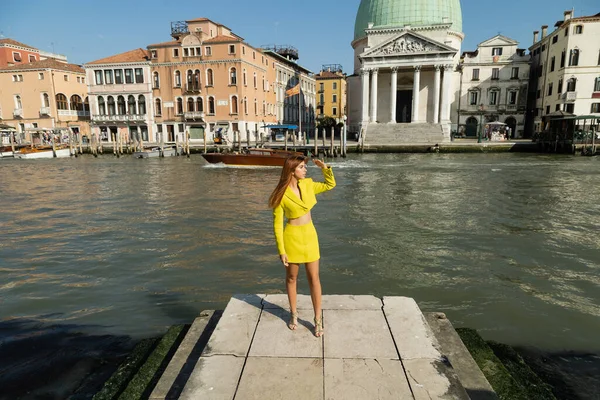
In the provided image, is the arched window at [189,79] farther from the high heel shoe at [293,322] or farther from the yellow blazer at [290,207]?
the high heel shoe at [293,322]

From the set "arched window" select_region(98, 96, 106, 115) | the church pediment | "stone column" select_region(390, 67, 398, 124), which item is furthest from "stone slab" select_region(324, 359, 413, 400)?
"arched window" select_region(98, 96, 106, 115)

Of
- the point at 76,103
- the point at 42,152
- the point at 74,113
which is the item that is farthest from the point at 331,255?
the point at 76,103

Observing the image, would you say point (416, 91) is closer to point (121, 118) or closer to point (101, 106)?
point (121, 118)

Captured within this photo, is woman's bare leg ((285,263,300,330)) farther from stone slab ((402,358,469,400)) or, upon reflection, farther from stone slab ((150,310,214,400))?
stone slab ((402,358,469,400))

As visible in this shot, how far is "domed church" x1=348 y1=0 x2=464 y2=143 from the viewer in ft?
142

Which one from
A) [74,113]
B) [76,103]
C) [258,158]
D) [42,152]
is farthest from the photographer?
[76,103]

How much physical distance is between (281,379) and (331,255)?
205 inches

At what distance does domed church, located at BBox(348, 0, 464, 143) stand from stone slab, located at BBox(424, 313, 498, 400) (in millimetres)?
38285

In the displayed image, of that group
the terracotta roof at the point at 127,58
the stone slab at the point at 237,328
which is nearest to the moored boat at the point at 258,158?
the stone slab at the point at 237,328

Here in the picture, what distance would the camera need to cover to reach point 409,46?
4394 cm

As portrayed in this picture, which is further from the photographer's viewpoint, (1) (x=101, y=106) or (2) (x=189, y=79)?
(1) (x=101, y=106)

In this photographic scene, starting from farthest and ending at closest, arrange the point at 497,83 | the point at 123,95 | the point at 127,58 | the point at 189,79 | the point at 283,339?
the point at 497,83, the point at 123,95, the point at 127,58, the point at 189,79, the point at 283,339

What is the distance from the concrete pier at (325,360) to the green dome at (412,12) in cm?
5071

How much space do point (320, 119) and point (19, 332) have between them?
218 feet
